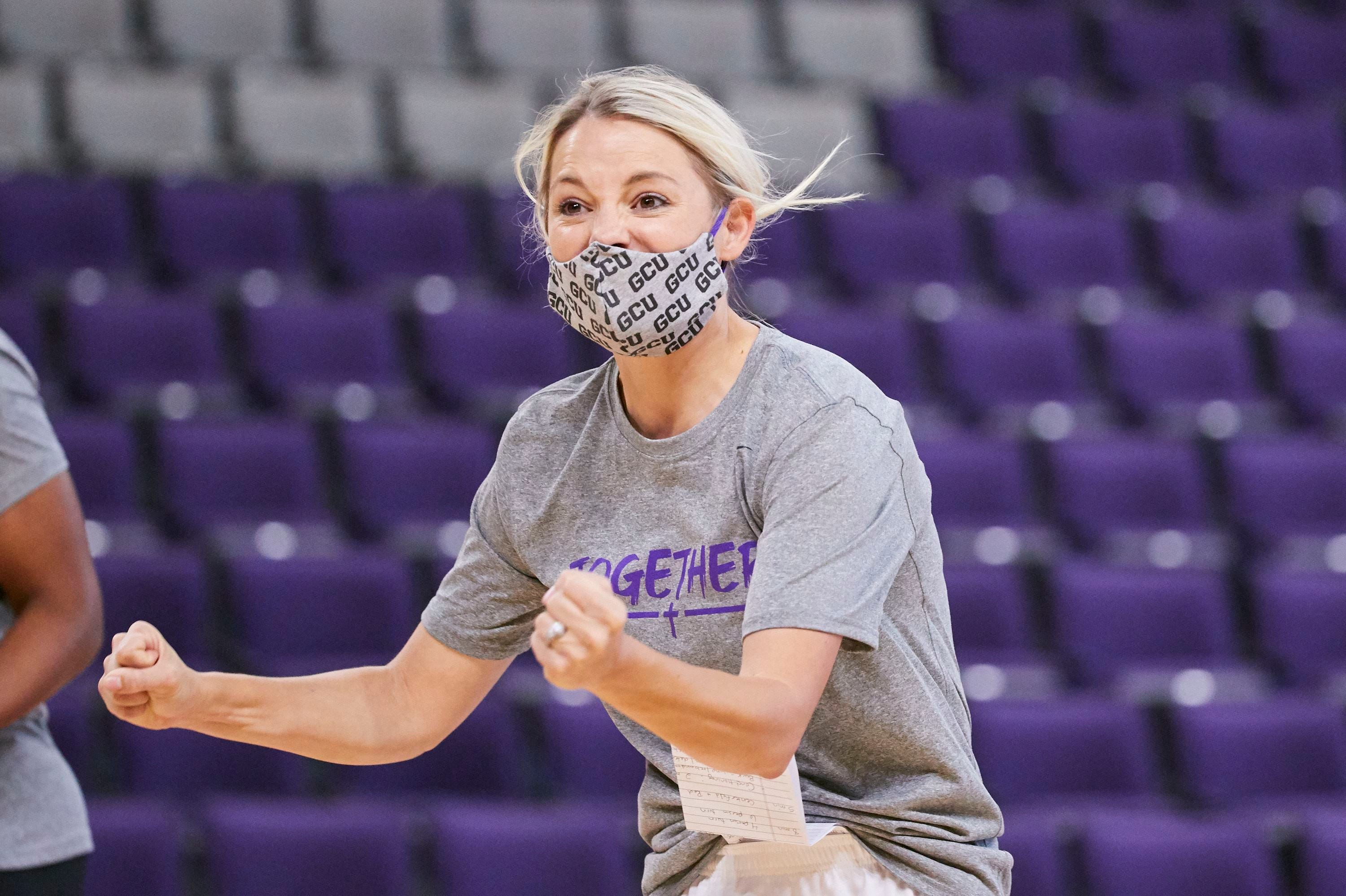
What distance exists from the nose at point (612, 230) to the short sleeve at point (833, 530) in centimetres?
26

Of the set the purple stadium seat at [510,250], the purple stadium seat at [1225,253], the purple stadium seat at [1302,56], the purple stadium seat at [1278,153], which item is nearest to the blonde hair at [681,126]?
the purple stadium seat at [510,250]

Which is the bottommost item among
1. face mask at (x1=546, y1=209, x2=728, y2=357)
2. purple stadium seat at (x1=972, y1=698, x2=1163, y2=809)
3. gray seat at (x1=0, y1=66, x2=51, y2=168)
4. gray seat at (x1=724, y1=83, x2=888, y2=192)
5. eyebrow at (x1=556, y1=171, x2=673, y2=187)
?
purple stadium seat at (x1=972, y1=698, x2=1163, y2=809)

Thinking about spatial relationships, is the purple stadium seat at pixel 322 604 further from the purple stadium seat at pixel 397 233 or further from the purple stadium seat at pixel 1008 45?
the purple stadium seat at pixel 1008 45

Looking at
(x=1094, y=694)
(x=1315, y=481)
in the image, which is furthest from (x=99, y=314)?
(x=1315, y=481)

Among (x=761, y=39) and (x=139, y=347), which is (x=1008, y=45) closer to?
(x=761, y=39)

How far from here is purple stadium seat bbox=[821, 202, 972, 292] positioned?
5.67m

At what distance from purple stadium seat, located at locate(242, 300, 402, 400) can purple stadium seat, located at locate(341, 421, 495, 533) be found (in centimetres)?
46

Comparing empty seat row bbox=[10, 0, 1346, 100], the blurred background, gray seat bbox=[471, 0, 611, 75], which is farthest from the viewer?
gray seat bbox=[471, 0, 611, 75]

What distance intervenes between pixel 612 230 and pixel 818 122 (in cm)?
504

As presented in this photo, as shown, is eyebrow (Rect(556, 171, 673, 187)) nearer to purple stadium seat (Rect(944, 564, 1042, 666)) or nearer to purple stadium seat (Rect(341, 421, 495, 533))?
purple stadium seat (Rect(944, 564, 1042, 666))

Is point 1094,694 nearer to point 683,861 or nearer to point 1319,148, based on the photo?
point 683,861

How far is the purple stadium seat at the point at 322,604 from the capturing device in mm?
3871

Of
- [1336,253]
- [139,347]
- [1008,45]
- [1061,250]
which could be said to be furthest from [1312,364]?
[139,347]

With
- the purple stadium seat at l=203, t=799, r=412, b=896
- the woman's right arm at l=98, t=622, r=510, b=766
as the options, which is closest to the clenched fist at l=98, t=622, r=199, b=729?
the woman's right arm at l=98, t=622, r=510, b=766
